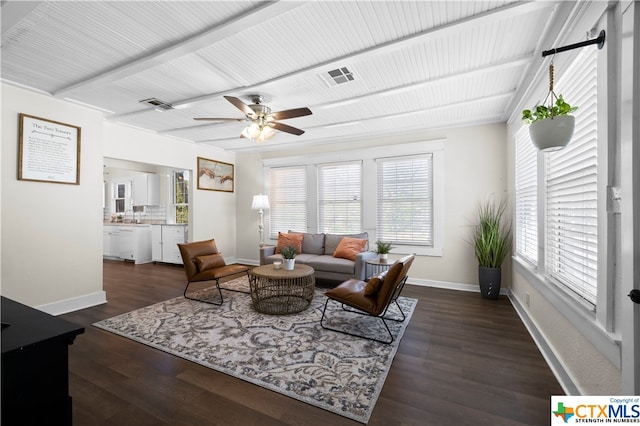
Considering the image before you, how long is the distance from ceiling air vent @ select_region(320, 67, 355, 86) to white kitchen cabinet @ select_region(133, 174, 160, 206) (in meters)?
6.07

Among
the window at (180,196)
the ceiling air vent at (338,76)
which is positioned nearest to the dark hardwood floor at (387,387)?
the ceiling air vent at (338,76)

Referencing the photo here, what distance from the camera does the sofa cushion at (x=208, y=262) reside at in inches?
153

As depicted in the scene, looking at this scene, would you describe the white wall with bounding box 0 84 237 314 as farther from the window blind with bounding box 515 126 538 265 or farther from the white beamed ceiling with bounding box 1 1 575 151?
the window blind with bounding box 515 126 538 265

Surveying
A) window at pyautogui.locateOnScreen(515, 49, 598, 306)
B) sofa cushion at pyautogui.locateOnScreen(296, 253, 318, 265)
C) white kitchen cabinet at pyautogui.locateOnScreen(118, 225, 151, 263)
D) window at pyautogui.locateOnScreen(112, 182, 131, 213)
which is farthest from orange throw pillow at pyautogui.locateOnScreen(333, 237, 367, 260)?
window at pyautogui.locateOnScreen(112, 182, 131, 213)

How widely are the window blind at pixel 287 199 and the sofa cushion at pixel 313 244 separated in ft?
1.86

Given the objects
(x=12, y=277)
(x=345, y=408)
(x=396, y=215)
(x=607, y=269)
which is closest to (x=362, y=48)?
(x=607, y=269)

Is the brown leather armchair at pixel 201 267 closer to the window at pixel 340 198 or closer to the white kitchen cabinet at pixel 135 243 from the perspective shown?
the window at pixel 340 198

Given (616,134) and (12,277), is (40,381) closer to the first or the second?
(616,134)

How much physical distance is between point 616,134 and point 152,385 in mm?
3263

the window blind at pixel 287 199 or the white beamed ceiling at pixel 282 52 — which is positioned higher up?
the white beamed ceiling at pixel 282 52

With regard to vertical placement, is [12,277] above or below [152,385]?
above

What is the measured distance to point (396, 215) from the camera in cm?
496

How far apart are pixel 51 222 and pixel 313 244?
3676 mm

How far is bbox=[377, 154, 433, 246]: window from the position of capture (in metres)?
4.71
